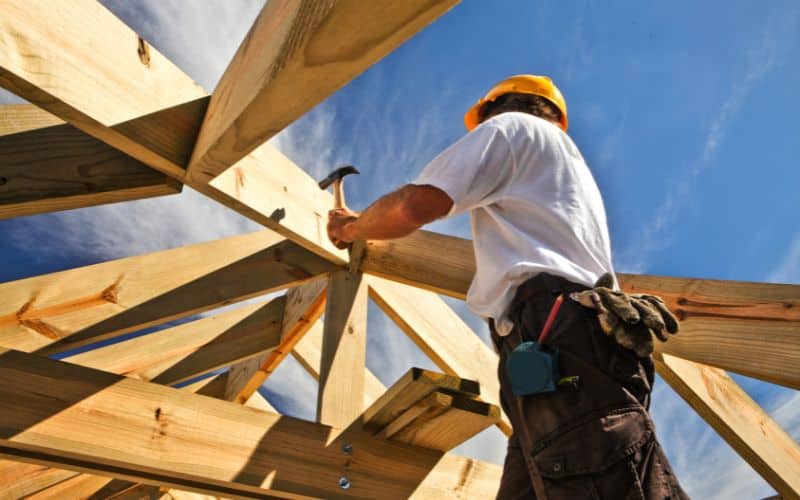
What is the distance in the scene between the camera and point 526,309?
5.02 feet

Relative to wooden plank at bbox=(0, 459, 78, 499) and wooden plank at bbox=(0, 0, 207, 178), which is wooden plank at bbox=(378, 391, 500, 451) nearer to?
wooden plank at bbox=(0, 0, 207, 178)

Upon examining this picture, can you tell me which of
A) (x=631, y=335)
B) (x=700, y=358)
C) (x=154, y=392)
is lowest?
(x=631, y=335)

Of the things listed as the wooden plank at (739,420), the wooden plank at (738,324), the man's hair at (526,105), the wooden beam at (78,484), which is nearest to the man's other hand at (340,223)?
the man's hair at (526,105)

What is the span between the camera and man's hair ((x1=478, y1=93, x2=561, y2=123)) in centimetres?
202

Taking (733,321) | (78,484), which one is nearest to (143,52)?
(733,321)

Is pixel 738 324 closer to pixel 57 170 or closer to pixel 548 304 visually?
pixel 548 304

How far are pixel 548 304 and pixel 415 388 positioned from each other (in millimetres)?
474

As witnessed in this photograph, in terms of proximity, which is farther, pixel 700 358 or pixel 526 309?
pixel 700 358

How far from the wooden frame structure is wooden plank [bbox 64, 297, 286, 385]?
209mm

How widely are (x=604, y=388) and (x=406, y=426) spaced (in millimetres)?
864

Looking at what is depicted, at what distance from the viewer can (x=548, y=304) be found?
150 cm

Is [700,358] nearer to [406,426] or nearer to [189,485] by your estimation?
[406,426]

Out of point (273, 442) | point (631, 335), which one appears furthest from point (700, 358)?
point (273, 442)

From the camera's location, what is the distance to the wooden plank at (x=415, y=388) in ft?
5.64
